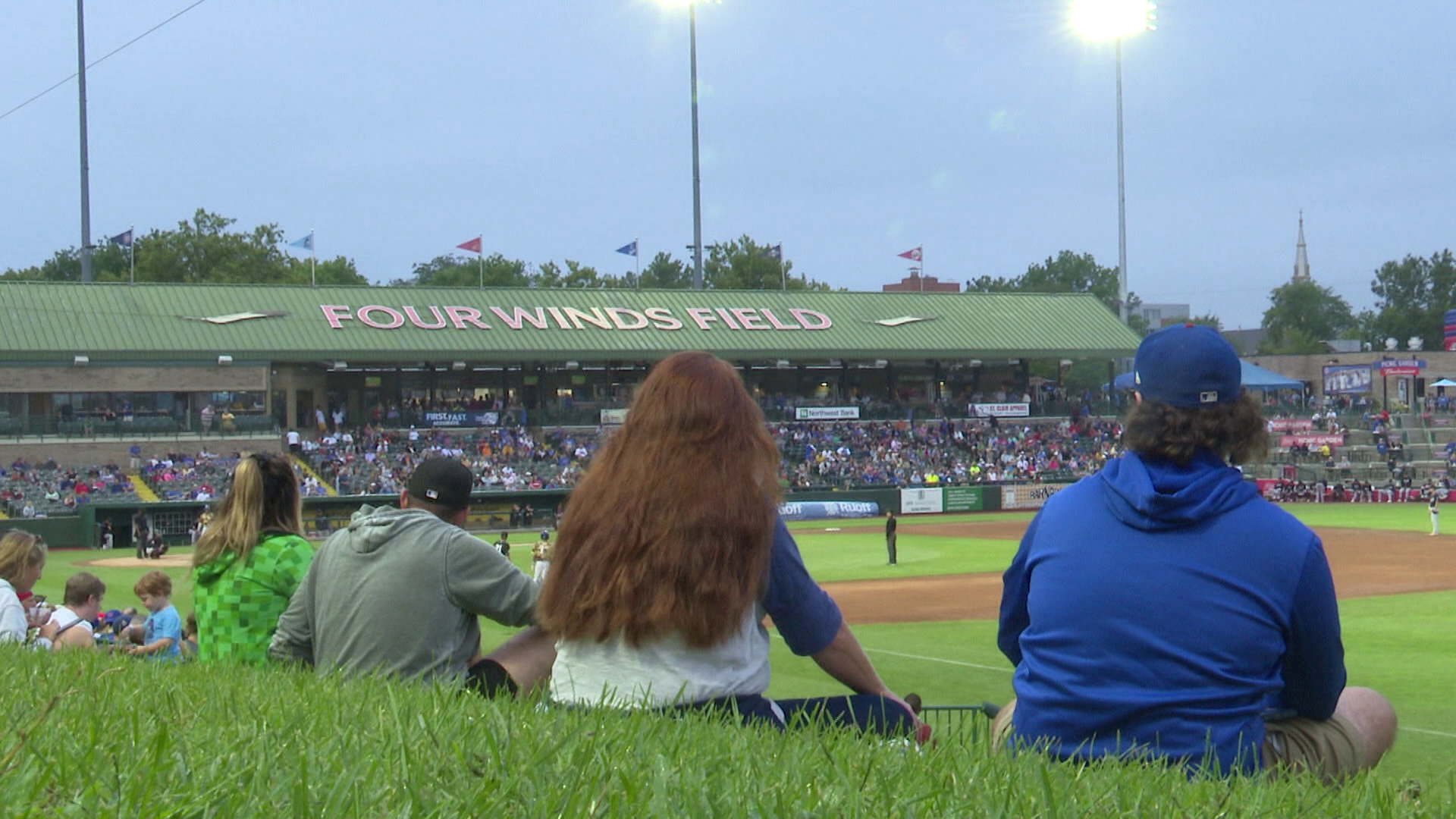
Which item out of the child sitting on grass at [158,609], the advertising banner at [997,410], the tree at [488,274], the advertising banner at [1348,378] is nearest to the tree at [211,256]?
the tree at [488,274]

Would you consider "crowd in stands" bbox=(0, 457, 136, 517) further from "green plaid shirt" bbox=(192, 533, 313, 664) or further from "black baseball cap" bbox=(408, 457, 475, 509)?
"black baseball cap" bbox=(408, 457, 475, 509)

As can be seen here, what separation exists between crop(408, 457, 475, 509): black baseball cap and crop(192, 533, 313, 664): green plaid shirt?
100cm

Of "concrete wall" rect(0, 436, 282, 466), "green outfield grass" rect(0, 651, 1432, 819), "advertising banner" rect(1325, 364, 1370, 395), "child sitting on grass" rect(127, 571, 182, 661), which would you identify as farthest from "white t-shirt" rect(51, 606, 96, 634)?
"advertising banner" rect(1325, 364, 1370, 395)

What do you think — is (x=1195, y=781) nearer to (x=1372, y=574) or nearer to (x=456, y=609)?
(x=456, y=609)

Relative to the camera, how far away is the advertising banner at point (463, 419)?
61625 millimetres

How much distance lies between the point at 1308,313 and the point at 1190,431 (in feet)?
463

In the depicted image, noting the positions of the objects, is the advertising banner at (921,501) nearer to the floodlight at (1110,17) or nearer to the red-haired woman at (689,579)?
the floodlight at (1110,17)

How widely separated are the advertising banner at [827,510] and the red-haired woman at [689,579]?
4943 cm

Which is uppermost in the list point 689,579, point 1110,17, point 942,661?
point 1110,17

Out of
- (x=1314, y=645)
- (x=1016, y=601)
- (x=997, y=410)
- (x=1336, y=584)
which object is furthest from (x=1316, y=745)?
(x=997, y=410)

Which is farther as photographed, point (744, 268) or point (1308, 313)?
point (1308, 313)

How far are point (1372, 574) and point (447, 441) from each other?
3979 cm

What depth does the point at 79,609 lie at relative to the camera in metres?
10.2

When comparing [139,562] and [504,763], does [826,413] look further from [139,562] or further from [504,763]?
[504,763]
